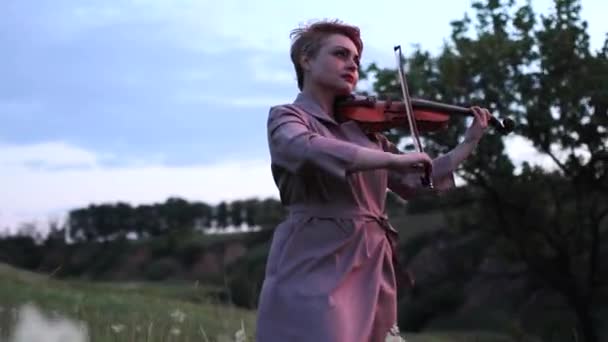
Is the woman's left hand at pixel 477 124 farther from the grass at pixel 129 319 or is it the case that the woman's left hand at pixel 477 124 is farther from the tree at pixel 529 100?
the tree at pixel 529 100

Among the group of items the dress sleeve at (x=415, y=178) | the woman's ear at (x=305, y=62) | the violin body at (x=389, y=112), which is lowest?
the dress sleeve at (x=415, y=178)

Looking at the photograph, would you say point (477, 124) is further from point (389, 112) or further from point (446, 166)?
point (389, 112)

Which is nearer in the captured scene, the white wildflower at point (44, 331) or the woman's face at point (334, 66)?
the white wildflower at point (44, 331)

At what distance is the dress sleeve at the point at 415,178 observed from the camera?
3865 mm

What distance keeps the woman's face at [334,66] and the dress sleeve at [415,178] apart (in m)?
0.24

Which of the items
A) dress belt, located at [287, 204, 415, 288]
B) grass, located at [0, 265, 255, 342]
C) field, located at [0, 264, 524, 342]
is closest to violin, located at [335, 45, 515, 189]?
dress belt, located at [287, 204, 415, 288]

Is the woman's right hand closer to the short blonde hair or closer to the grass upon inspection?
the short blonde hair

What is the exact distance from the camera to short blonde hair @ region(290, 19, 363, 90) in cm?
379

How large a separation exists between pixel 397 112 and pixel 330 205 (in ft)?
1.31

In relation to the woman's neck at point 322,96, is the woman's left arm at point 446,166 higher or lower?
lower

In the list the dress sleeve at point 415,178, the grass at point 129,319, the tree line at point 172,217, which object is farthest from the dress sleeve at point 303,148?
the tree line at point 172,217

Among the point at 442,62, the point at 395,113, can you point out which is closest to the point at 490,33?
the point at 442,62

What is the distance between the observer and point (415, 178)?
12.9ft

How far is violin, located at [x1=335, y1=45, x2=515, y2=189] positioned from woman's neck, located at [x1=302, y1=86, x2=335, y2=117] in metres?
0.03
